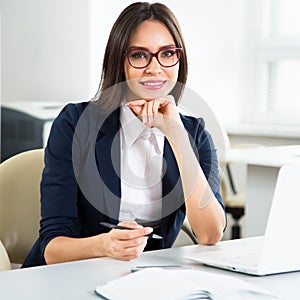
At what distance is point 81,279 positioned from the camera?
1.44 metres

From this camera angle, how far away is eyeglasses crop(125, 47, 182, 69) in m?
1.81

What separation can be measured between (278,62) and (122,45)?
10.3ft

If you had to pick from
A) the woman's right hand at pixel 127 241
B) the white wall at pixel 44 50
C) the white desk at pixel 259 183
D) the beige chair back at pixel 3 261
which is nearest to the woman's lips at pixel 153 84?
the woman's right hand at pixel 127 241

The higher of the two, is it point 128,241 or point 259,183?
point 128,241

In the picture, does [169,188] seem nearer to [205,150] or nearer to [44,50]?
[205,150]

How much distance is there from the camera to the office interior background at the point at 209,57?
4133 mm

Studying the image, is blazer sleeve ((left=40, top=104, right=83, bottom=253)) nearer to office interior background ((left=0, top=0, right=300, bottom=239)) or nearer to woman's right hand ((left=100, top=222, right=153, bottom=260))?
woman's right hand ((left=100, top=222, right=153, bottom=260))

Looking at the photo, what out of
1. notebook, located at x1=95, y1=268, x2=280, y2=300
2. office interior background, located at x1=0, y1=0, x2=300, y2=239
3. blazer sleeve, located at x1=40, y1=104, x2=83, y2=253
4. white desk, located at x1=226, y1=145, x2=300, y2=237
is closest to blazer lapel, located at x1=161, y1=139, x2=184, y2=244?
blazer sleeve, located at x1=40, y1=104, x2=83, y2=253

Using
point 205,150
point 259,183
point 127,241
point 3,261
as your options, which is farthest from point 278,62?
point 127,241

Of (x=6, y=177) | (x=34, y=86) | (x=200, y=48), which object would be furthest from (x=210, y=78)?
(x=6, y=177)

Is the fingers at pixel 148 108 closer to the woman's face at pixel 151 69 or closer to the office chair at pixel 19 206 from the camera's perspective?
the woman's face at pixel 151 69

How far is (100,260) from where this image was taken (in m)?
1.61

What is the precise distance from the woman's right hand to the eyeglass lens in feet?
1.39

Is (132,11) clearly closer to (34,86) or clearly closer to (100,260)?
(100,260)
